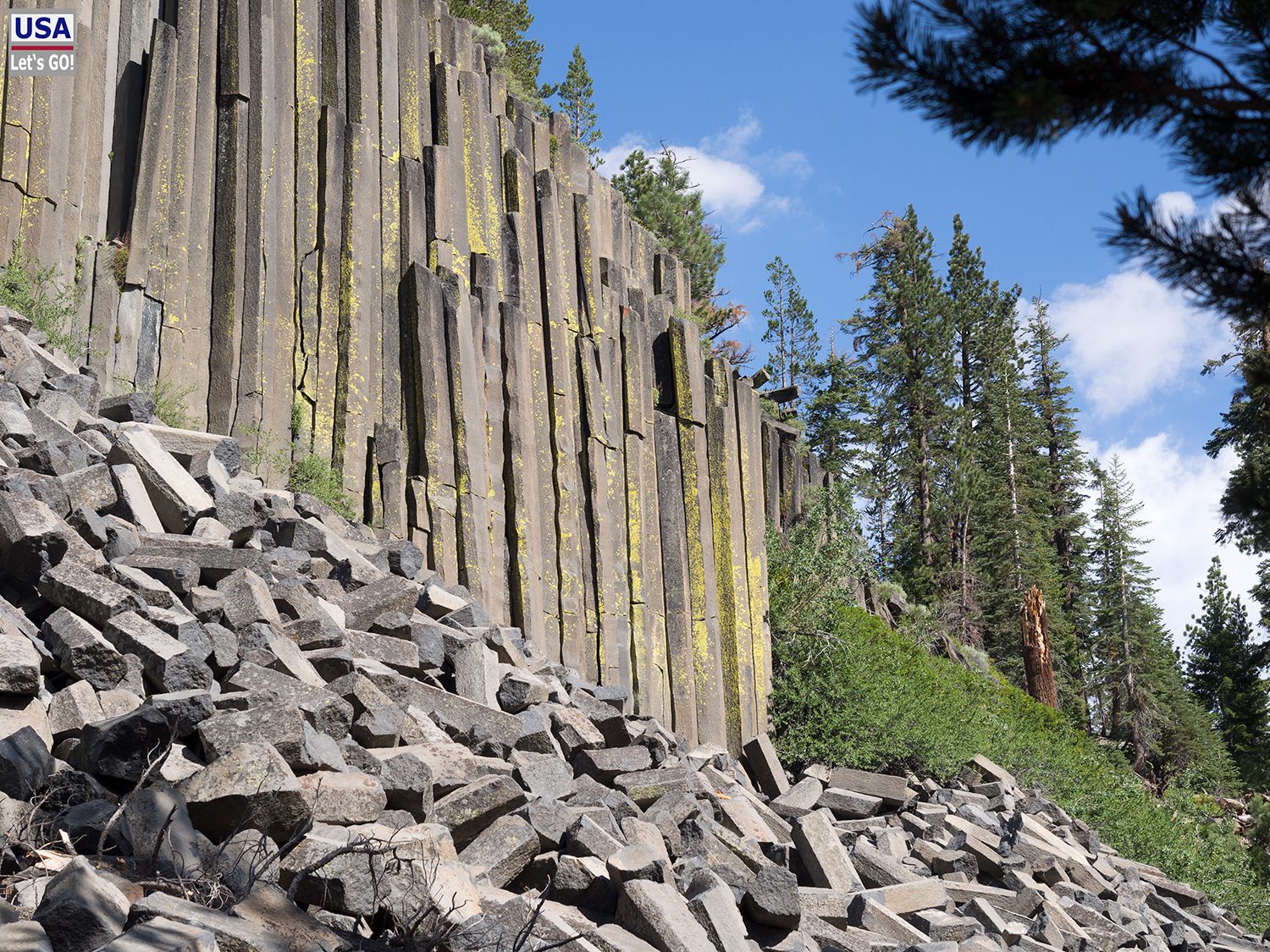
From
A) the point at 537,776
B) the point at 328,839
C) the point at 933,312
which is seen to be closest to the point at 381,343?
the point at 537,776

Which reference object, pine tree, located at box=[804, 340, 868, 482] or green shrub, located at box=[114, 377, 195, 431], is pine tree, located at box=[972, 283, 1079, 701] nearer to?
pine tree, located at box=[804, 340, 868, 482]

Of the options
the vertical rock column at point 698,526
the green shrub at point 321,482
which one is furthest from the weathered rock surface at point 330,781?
the vertical rock column at point 698,526

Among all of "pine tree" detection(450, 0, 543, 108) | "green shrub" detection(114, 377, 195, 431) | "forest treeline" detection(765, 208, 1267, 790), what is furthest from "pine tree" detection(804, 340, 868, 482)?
"green shrub" detection(114, 377, 195, 431)

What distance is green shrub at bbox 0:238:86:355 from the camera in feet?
23.9

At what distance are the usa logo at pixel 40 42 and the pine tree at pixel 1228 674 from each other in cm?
3274

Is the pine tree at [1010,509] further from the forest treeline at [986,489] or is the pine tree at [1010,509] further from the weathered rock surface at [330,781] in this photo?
the weathered rock surface at [330,781]

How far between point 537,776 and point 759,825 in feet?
5.72

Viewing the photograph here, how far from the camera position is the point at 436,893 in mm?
4020

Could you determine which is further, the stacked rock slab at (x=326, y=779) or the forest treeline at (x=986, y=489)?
the forest treeline at (x=986, y=489)

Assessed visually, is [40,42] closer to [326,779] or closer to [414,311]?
[414,311]

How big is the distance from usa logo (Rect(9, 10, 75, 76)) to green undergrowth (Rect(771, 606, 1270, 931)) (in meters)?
7.60

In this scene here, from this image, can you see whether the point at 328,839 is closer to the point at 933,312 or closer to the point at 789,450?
the point at 789,450

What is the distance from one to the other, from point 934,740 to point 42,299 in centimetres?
781

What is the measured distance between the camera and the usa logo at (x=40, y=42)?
771 centimetres
